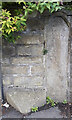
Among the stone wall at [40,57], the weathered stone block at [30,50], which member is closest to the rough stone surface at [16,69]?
the stone wall at [40,57]

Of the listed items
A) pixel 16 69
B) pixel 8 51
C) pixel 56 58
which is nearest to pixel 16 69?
pixel 16 69

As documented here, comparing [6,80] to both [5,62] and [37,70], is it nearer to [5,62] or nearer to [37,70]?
[5,62]

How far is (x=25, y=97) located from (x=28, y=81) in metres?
0.25

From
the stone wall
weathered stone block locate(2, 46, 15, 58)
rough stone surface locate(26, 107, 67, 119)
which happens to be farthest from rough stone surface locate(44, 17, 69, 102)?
weathered stone block locate(2, 46, 15, 58)

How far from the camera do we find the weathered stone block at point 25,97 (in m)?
2.15

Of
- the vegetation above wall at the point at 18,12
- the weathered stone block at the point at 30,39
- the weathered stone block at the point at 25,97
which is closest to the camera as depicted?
the vegetation above wall at the point at 18,12

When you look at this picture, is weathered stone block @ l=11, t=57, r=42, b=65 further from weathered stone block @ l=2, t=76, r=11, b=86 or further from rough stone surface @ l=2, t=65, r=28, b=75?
weathered stone block @ l=2, t=76, r=11, b=86

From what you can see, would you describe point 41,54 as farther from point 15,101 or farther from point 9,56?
point 15,101

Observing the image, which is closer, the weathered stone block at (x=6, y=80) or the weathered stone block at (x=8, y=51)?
the weathered stone block at (x=8, y=51)

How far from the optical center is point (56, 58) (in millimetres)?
2232

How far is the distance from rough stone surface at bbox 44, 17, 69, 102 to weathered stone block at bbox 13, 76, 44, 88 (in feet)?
0.53

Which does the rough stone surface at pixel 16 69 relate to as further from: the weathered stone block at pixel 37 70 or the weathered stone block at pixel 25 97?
the weathered stone block at pixel 25 97

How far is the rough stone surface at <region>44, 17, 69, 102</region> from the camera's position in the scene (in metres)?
2.14

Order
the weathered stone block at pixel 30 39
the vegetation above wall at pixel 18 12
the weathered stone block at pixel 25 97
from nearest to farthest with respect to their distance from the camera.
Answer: the vegetation above wall at pixel 18 12, the weathered stone block at pixel 30 39, the weathered stone block at pixel 25 97
